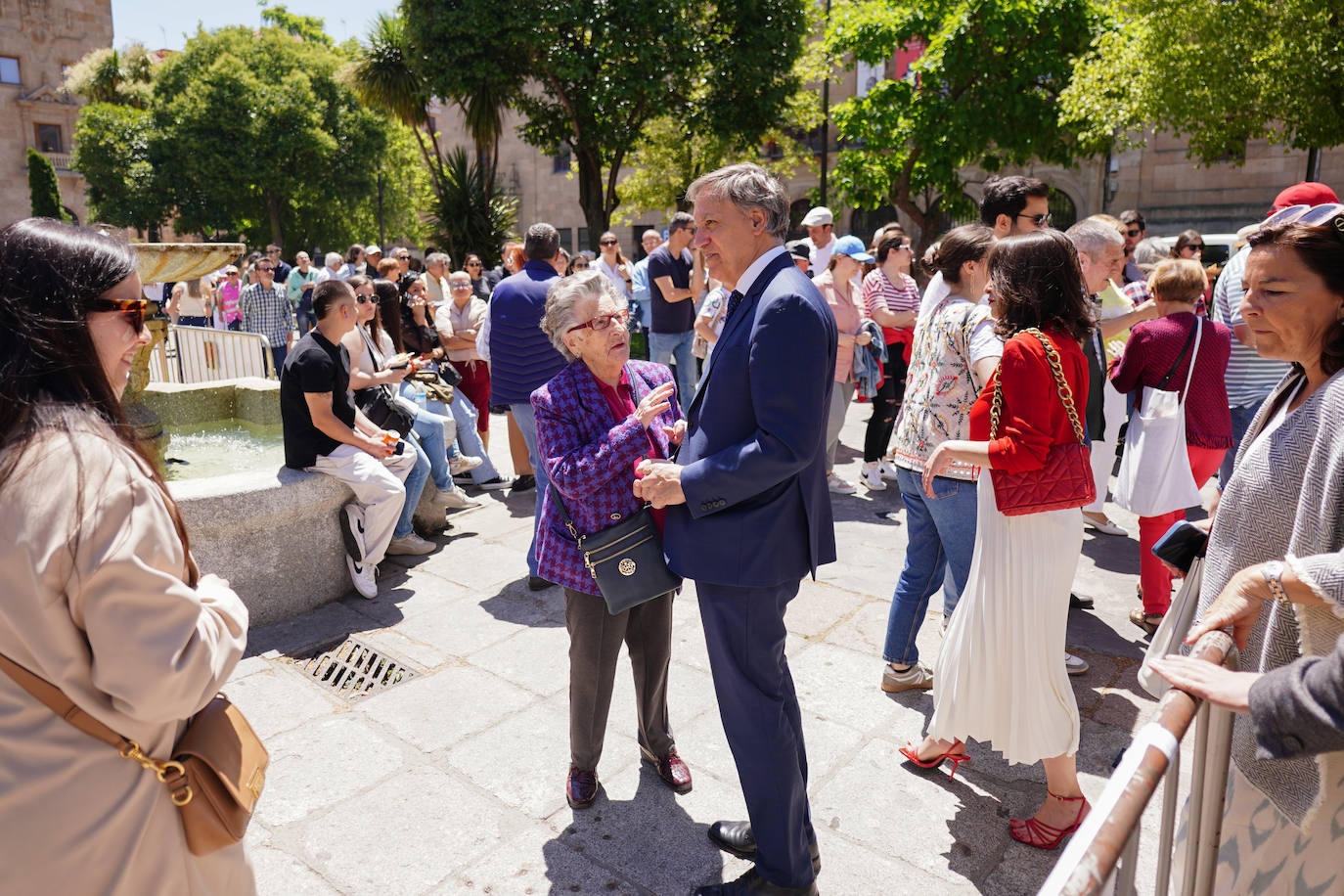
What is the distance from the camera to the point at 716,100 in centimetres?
1902

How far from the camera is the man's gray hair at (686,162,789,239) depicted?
2.53 m

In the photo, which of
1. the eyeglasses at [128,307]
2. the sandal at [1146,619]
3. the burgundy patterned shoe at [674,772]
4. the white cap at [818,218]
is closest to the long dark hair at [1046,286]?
the burgundy patterned shoe at [674,772]

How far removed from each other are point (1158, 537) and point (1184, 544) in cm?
293

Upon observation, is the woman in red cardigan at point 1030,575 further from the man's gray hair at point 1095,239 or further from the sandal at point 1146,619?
the sandal at point 1146,619

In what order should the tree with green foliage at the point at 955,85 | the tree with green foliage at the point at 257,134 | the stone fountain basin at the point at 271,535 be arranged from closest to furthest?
1. the stone fountain basin at the point at 271,535
2. the tree with green foliage at the point at 955,85
3. the tree with green foliage at the point at 257,134

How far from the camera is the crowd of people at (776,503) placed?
1494 millimetres

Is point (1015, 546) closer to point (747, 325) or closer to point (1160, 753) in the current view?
point (747, 325)

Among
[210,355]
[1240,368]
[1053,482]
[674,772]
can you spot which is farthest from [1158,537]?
[210,355]

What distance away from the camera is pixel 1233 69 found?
13.1m

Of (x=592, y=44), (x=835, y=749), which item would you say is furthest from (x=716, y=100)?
(x=835, y=749)

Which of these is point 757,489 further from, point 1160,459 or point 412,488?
point 412,488

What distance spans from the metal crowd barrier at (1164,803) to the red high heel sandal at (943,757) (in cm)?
152

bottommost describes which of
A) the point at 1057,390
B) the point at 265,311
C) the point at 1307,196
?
the point at 265,311

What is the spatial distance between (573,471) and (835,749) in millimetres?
1635
